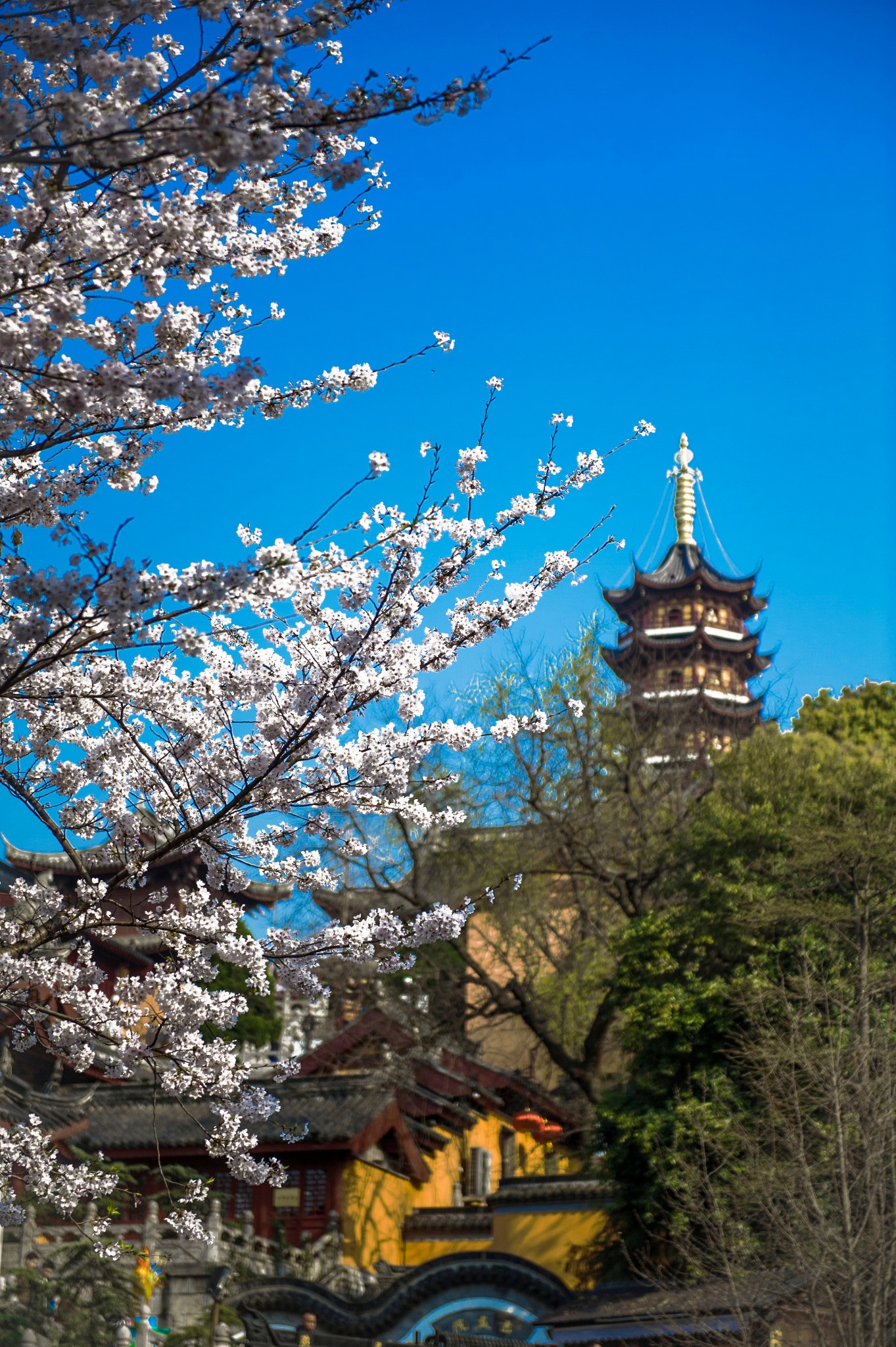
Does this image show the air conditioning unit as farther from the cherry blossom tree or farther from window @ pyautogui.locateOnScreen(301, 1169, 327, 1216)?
the cherry blossom tree

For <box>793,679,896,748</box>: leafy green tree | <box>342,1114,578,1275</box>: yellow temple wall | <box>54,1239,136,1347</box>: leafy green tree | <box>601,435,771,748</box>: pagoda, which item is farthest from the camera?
<box>601,435,771,748</box>: pagoda

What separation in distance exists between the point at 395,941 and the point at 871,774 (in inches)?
462

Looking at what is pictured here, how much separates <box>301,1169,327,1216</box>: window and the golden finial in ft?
105

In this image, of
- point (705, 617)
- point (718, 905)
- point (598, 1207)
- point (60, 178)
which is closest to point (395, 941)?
point (60, 178)

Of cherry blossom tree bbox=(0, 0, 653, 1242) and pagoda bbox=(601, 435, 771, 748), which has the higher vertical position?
pagoda bbox=(601, 435, 771, 748)

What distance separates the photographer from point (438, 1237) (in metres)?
23.5

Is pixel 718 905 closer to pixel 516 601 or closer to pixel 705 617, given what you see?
pixel 516 601

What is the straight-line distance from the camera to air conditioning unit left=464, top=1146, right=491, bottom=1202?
28.3m

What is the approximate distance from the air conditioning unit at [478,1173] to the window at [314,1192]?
6046 mm

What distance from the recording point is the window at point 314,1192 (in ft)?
74.6

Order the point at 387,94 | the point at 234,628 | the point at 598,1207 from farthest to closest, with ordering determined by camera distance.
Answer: the point at 598,1207 < the point at 234,628 < the point at 387,94

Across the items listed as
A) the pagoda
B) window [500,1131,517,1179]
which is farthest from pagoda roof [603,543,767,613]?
window [500,1131,517,1179]

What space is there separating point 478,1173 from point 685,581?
24077 millimetres

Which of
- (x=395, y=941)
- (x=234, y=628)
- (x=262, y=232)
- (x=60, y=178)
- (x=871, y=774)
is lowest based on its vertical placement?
(x=395, y=941)
